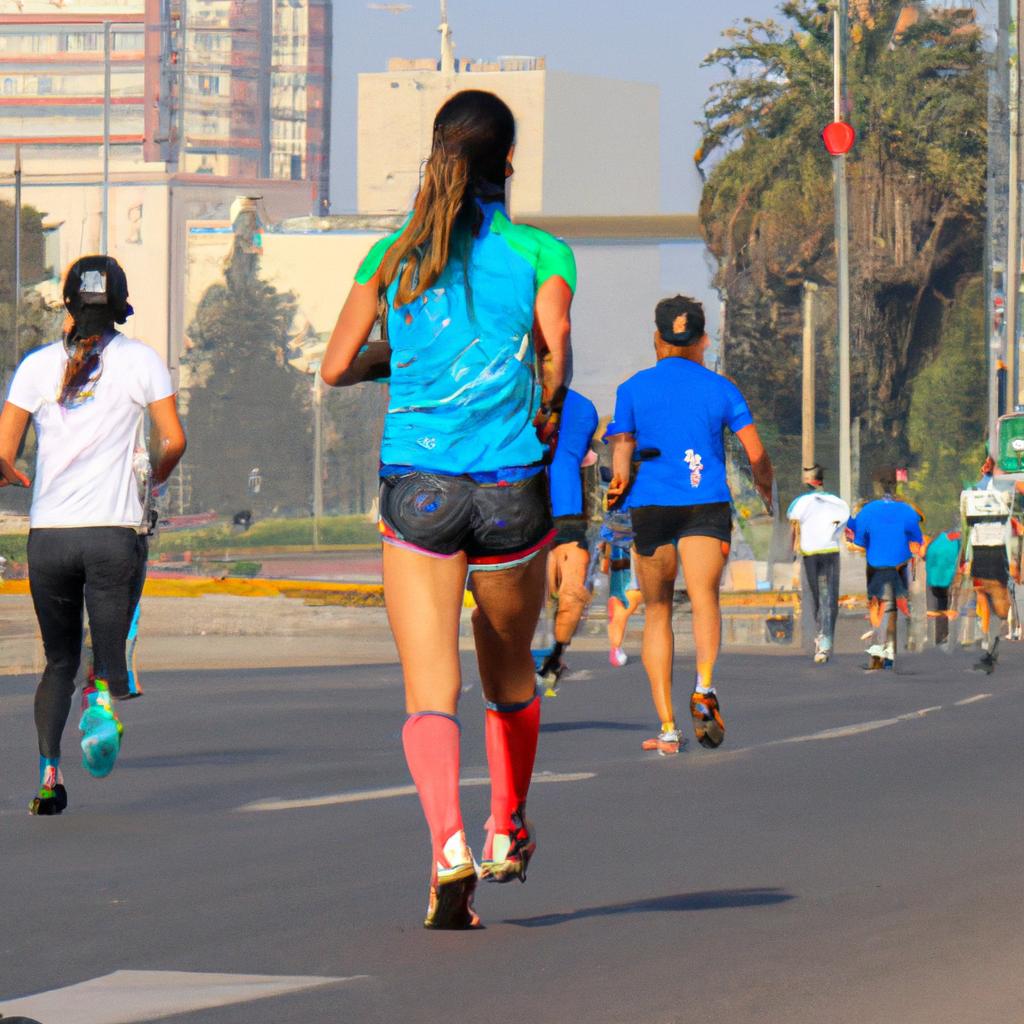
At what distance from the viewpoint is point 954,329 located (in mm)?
52656

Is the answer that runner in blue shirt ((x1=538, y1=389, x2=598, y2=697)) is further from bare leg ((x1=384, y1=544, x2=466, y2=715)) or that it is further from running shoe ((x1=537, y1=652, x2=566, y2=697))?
bare leg ((x1=384, y1=544, x2=466, y2=715))

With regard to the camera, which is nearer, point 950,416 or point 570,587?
point 570,587

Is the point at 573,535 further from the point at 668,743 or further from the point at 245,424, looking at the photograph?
the point at 245,424

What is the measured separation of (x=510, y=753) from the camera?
608 cm

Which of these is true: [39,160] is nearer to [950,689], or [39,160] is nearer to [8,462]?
[950,689]

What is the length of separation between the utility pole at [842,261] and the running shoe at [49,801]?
120 feet

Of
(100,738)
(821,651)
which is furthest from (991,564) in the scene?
(100,738)

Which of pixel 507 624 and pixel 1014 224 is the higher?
pixel 1014 224

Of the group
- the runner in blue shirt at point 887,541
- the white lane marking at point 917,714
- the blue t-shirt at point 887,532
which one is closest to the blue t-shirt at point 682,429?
the white lane marking at point 917,714

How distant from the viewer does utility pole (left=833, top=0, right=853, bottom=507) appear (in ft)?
145

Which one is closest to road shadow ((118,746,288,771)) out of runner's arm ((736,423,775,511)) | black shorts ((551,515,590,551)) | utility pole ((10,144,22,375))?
runner's arm ((736,423,775,511))

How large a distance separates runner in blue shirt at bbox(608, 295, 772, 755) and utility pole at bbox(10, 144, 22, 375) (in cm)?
4591

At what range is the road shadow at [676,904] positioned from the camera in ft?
18.8

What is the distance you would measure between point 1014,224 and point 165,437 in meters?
30.7
